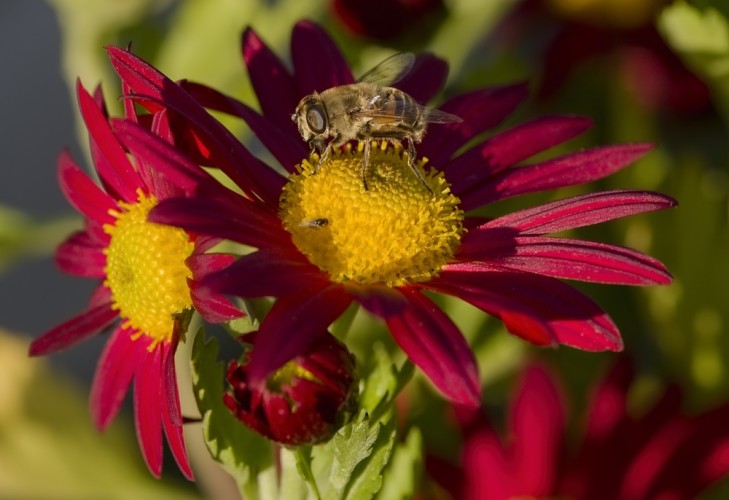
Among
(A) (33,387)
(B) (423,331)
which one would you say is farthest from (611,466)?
(A) (33,387)

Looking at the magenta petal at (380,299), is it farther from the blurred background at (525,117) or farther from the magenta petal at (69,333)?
the blurred background at (525,117)

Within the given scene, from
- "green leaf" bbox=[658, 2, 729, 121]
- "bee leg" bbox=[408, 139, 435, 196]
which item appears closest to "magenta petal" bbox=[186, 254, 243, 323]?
"bee leg" bbox=[408, 139, 435, 196]

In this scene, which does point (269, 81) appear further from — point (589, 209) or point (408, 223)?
point (589, 209)

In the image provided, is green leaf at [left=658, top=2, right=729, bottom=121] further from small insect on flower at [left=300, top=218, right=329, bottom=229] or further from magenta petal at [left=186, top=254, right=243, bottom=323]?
magenta petal at [left=186, top=254, right=243, bottom=323]

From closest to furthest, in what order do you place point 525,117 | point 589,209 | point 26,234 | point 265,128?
1. point 589,209
2. point 265,128
3. point 26,234
4. point 525,117

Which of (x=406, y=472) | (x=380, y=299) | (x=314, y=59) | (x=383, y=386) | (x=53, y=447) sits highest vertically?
(x=314, y=59)

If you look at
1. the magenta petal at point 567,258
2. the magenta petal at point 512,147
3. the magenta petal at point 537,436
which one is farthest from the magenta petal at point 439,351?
the magenta petal at point 537,436

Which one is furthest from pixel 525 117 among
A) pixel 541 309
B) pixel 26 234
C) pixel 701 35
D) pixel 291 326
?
pixel 291 326
